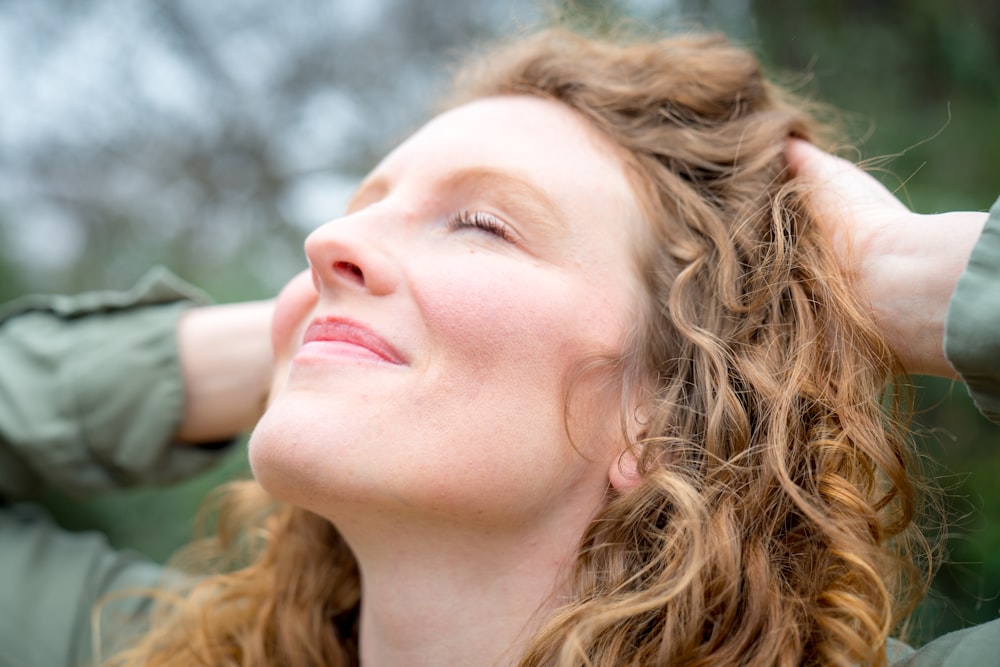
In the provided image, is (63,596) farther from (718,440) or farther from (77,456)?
(718,440)

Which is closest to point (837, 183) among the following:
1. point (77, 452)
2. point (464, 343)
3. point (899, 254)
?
point (899, 254)

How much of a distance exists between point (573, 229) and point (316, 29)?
3293 millimetres

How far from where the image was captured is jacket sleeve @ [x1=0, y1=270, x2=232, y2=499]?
2248 millimetres

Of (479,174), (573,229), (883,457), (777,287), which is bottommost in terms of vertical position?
(883,457)

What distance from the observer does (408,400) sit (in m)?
1.43

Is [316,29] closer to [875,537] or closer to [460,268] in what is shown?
[460,268]

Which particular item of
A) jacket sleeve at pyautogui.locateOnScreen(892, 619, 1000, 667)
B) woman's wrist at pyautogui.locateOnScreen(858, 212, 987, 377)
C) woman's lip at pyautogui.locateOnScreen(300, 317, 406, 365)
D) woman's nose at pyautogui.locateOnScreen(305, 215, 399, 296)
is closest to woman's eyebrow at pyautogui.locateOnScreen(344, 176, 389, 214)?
woman's nose at pyautogui.locateOnScreen(305, 215, 399, 296)

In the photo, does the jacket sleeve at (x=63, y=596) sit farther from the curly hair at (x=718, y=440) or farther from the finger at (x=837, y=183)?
the finger at (x=837, y=183)

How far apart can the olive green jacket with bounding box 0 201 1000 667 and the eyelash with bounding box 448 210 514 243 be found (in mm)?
1063

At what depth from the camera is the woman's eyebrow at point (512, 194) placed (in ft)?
5.25

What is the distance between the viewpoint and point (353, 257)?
151cm

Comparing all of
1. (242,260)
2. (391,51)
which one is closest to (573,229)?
(242,260)

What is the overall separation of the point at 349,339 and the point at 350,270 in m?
0.14

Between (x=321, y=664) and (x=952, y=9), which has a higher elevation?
(x=952, y=9)
